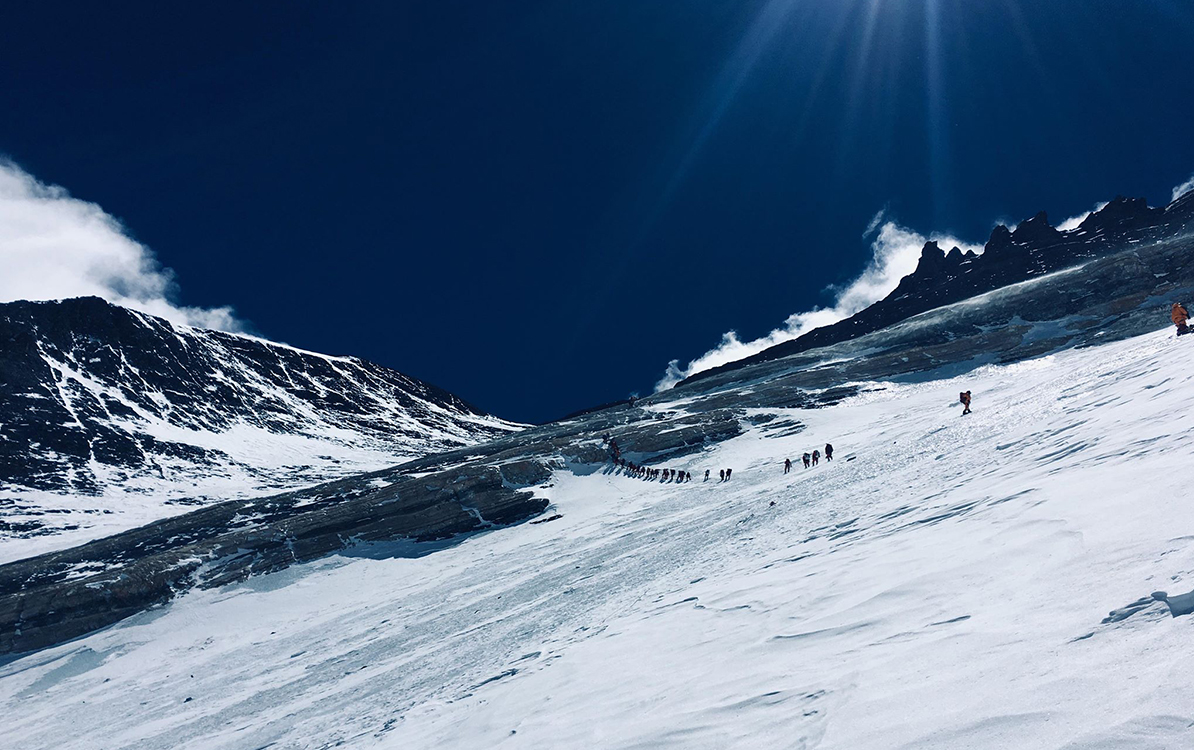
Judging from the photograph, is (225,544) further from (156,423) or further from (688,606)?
(156,423)

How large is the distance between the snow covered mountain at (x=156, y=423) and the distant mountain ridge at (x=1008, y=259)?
3495 inches

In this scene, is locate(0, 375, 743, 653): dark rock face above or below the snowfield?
above

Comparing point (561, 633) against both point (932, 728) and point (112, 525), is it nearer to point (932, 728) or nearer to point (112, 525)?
point (932, 728)

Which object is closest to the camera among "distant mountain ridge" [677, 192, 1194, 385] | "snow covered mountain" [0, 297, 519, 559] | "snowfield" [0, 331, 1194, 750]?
"snowfield" [0, 331, 1194, 750]

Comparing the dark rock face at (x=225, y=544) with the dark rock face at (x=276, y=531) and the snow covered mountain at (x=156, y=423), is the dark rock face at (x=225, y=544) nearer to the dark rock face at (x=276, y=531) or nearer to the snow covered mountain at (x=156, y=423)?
the dark rock face at (x=276, y=531)

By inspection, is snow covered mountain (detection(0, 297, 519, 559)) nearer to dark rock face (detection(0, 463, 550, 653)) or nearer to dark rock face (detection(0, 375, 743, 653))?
dark rock face (detection(0, 463, 550, 653))

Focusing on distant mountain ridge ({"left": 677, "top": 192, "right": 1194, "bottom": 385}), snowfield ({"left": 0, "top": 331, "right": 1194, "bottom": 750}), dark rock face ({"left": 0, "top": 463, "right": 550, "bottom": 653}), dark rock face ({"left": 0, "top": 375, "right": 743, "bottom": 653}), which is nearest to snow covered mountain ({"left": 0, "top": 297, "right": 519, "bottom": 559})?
dark rock face ({"left": 0, "top": 463, "right": 550, "bottom": 653})

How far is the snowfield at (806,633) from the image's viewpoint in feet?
13.8

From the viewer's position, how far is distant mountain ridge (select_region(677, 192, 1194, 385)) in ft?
410

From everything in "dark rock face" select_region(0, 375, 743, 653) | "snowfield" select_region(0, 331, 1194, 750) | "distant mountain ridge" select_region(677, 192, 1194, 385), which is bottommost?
"snowfield" select_region(0, 331, 1194, 750)

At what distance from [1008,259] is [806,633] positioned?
169 metres

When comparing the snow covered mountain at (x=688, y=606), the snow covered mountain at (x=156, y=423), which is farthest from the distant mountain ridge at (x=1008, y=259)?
the snow covered mountain at (x=688, y=606)

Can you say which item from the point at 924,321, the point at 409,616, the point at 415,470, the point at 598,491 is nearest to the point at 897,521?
the point at 409,616

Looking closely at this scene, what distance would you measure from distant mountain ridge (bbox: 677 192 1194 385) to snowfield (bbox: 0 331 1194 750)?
128837mm
